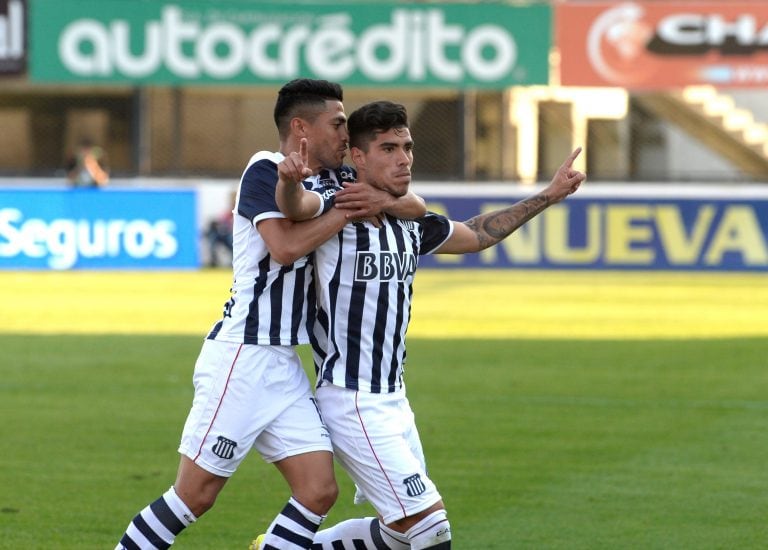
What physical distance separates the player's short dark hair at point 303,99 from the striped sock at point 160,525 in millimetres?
1462

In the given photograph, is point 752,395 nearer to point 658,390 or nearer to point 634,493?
point 658,390

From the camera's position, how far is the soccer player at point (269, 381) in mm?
5996

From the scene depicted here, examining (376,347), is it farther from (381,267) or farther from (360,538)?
(360,538)

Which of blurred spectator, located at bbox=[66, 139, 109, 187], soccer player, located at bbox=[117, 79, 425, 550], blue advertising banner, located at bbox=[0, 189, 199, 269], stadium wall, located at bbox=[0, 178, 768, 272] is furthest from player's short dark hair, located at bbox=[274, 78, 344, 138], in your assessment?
blurred spectator, located at bbox=[66, 139, 109, 187]

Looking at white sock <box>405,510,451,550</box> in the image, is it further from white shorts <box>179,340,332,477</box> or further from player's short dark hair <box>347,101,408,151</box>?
player's short dark hair <box>347,101,408,151</box>

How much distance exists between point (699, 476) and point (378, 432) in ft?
12.6

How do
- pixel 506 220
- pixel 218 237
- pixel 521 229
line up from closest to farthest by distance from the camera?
pixel 506 220 < pixel 521 229 < pixel 218 237

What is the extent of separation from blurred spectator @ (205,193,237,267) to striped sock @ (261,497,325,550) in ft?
Answer: 70.9

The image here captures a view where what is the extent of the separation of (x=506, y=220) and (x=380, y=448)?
1.21 metres

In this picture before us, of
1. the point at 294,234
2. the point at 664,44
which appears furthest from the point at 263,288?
the point at 664,44

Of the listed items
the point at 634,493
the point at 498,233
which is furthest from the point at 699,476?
the point at 498,233

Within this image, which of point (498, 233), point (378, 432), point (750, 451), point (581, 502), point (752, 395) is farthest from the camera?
point (752, 395)

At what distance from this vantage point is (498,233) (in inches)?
261

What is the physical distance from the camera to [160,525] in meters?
6.00
